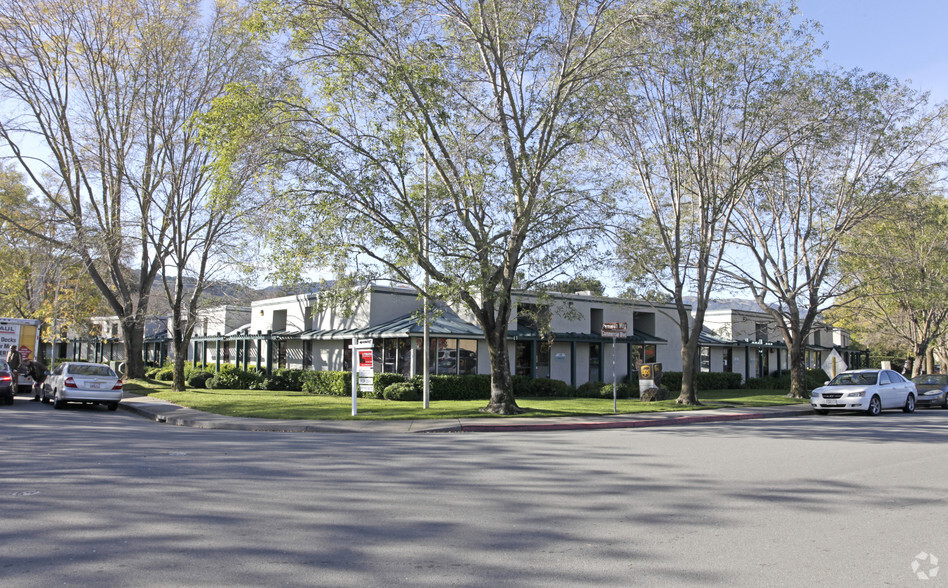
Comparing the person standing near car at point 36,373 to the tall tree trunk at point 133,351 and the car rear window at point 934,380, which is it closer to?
the tall tree trunk at point 133,351

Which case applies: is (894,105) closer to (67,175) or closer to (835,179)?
(835,179)

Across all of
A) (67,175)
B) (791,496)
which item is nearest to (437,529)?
(791,496)

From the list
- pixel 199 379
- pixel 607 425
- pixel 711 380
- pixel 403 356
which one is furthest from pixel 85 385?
pixel 711 380

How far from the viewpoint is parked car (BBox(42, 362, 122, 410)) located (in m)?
21.4

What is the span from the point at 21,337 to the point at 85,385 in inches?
297

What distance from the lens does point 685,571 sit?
5.46m

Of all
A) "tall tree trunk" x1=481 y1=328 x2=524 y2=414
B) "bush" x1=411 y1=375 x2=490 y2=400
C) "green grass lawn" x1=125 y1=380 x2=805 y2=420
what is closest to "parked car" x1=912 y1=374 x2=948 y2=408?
"green grass lawn" x1=125 y1=380 x2=805 y2=420

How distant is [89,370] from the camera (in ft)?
73.8

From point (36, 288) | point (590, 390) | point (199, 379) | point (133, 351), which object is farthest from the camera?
point (36, 288)

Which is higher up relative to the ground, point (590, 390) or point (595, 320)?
point (595, 320)

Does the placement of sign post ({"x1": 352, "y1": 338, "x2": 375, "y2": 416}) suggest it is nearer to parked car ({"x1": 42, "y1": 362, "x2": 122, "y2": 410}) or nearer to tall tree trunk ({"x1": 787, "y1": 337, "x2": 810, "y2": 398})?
parked car ({"x1": 42, "y1": 362, "x2": 122, "y2": 410})

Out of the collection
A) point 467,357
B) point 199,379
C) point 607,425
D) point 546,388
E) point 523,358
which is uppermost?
point 467,357

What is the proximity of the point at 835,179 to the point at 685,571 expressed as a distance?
27.9 meters

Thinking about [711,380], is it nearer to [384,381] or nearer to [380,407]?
[384,381]
